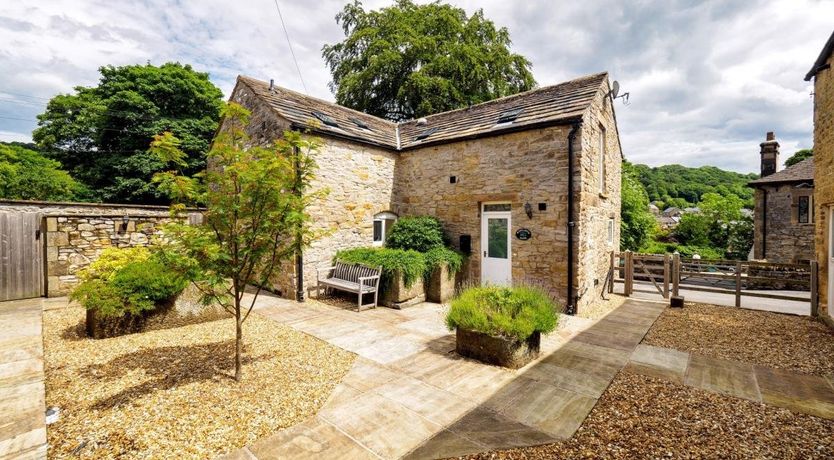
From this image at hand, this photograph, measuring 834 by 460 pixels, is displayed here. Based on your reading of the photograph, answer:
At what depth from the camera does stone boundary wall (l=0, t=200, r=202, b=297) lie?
27.6 feet

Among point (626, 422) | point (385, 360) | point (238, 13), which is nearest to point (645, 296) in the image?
point (626, 422)

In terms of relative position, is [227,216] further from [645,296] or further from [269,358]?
[645,296]

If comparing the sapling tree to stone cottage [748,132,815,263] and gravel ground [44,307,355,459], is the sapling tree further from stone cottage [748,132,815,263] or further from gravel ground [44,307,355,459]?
stone cottage [748,132,815,263]

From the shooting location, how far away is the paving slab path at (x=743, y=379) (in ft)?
12.7

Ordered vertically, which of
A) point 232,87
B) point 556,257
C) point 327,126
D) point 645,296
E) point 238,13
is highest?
point 232,87

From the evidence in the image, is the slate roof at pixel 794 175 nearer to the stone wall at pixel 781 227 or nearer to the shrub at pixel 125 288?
the stone wall at pixel 781 227

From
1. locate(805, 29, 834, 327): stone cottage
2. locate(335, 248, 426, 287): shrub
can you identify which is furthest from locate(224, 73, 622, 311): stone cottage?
locate(805, 29, 834, 327): stone cottage

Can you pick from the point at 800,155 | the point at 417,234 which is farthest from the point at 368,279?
the point at 800,155

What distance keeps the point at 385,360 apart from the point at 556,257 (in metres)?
5.09

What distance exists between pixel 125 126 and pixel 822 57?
89.7ft

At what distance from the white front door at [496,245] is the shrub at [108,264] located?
25.4 feet

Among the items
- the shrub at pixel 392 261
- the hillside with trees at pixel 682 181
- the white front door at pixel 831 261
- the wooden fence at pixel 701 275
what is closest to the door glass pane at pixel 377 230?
the shrub at pixel 392 261

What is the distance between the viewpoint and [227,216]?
3957 millimetres

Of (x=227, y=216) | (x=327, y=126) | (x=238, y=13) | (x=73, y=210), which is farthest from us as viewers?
(x=73, y=210)
